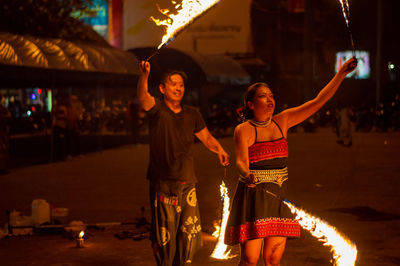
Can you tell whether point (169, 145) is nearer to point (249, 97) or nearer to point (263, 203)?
point (249, 97)

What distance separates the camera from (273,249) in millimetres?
4746

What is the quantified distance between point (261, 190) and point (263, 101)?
678 millimetres

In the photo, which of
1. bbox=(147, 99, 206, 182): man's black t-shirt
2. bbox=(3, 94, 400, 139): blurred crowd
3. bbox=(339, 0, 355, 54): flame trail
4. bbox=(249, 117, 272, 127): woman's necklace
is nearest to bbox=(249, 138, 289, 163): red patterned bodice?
bbox=(249, 117, 272, 127): woman's necklace

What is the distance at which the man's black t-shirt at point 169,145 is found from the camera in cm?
527

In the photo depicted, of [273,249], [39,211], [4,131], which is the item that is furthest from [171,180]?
[4,131]

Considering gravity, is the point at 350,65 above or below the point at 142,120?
above

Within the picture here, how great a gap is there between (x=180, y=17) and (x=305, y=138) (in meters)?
21.3

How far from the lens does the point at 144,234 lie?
763 cm

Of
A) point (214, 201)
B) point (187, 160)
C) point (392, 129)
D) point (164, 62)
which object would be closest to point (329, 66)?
point (392, 129)

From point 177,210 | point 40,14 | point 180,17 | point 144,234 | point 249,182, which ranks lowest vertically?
point 144,234

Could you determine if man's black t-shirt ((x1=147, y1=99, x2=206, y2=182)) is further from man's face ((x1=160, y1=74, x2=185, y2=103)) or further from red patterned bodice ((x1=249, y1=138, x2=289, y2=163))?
red patterned bodice ((x1=249, y1=138, x2=289, y2=163))

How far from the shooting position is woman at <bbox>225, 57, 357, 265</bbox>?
466 cm

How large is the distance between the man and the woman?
2.13 feet

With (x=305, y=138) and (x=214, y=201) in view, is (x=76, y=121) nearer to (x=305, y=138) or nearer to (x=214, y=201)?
(x=214, y=201)
